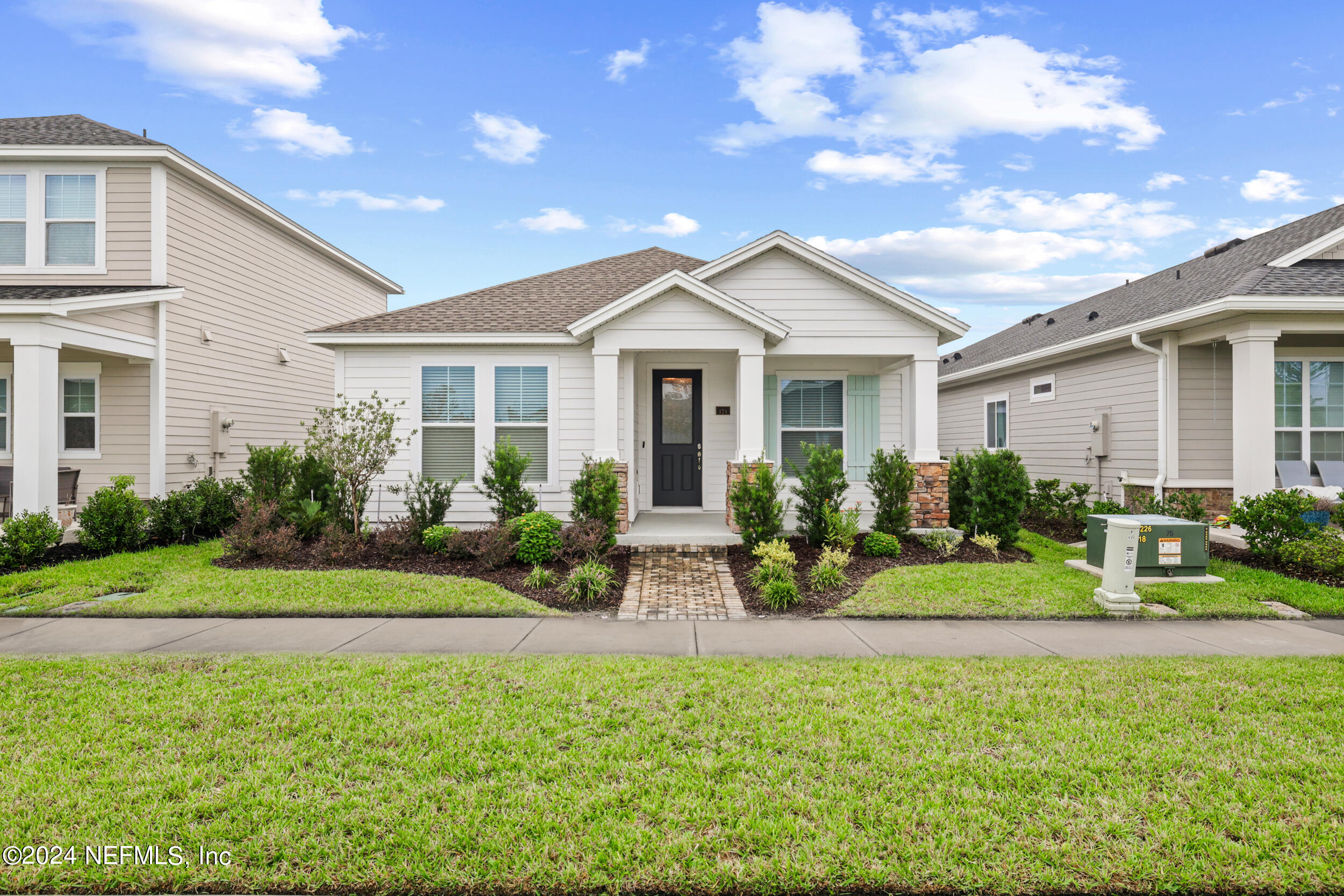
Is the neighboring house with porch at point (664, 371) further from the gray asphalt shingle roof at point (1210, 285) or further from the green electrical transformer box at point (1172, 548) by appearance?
the gray asphalt shingle roof at point (1210, 285)

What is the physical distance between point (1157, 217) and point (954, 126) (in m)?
7.06

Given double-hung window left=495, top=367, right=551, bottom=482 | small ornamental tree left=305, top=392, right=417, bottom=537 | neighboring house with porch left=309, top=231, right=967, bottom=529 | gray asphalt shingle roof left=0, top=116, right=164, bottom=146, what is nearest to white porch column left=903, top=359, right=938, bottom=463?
neighboring house with porch left=309, top=231, right=967, bottom=529

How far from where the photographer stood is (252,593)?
680 centimetres

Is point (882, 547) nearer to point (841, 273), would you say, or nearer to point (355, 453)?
point (841, 273)

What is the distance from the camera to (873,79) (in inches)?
487

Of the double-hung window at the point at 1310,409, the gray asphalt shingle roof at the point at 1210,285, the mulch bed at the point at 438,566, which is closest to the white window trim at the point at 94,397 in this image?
the mulch bed at the point at 438,566

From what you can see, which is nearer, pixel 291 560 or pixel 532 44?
pixel 291 560

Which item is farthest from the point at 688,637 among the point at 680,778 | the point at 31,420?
the point at 31,420

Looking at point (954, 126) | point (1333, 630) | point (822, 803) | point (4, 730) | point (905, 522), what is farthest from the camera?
point (954, 126)

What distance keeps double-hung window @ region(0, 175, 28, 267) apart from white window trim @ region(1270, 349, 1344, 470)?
20.0 m

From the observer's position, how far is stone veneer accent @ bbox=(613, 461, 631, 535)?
9211mm

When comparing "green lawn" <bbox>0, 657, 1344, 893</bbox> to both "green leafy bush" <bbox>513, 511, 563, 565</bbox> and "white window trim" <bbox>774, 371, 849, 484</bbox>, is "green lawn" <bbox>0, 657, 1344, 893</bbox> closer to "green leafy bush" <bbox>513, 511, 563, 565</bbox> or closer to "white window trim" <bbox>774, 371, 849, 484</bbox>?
"green leafy bush" <bbox>513, 511, 563, 565</bbox>

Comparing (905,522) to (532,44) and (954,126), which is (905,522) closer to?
(954,126)

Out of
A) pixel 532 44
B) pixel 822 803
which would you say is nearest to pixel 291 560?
pixel 822 803
